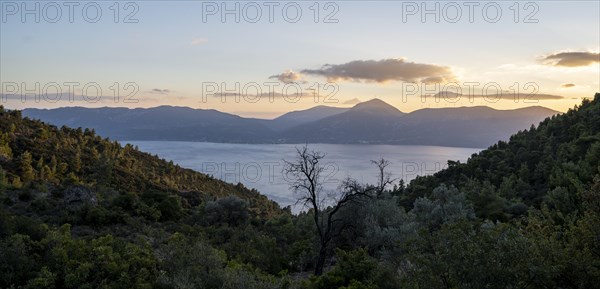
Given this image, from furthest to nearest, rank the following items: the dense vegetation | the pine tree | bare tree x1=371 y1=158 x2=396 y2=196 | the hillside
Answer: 1. the pine tree
2. the hillside
3. bare tree x1=371 y1=158 x2=396 y2=196
4. the dense vegetation

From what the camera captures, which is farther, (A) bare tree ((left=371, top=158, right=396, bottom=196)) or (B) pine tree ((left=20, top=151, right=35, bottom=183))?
(B) pine tree ((left=20, top=151, right=35, bottom=183))

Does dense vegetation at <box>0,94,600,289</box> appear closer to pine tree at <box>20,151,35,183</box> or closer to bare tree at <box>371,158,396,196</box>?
pine tree at <box>20,151,35,183</box>

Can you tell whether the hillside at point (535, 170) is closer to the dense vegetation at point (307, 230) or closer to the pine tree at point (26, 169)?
the dense vegetation at point (307, 230)

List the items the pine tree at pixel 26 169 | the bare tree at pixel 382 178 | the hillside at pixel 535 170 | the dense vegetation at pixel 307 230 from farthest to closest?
the pine tree at pixel 26 169 < the hillside at pixel 535 170 < the bare tree at pixel 382 178 < the dense vegetation at pixel 307 230

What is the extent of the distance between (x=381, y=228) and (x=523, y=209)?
1111cm

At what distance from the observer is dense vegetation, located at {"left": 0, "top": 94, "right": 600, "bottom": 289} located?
968cm

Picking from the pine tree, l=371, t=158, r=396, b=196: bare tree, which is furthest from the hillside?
the pine tree

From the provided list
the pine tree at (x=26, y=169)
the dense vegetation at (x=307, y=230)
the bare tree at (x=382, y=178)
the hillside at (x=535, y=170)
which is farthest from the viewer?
the pine tree at (x=26, y=169)

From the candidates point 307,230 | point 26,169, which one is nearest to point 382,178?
point 307,230

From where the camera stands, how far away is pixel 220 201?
2908cm

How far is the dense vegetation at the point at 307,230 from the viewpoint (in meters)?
9.68

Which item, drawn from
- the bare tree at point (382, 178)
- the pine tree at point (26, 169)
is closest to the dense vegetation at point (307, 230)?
the pine tree at point (26, 169)

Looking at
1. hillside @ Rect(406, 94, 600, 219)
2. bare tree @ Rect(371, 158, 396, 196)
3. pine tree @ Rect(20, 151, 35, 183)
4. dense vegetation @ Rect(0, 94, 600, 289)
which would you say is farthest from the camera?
pine tree @ Rect(20, 151, 35, 183)

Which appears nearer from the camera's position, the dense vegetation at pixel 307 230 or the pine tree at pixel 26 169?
the dense vegetation at pixel 307 230
